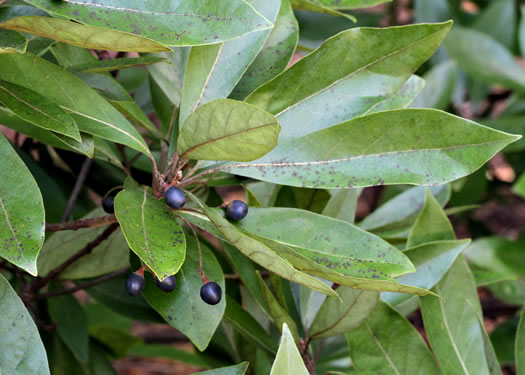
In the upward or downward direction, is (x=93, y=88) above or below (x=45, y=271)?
above

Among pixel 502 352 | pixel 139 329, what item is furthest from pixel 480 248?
pixel 139 329

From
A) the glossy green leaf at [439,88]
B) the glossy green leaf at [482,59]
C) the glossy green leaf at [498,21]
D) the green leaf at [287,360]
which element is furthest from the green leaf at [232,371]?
Answer: the glossy green leaf at [498,21]

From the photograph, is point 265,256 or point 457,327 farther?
point 457,327

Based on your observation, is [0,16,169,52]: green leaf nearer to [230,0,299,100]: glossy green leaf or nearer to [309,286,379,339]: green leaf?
[230,0,299,100]: glossy green leaf

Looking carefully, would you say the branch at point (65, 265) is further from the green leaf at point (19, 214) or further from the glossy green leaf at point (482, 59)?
the glossy green leaf at point (482, 59)

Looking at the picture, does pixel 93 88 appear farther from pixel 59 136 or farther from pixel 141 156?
pixel 141 156

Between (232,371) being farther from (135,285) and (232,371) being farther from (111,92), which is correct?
(111,92)

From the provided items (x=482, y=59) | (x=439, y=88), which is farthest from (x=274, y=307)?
(x=482, y=59)
